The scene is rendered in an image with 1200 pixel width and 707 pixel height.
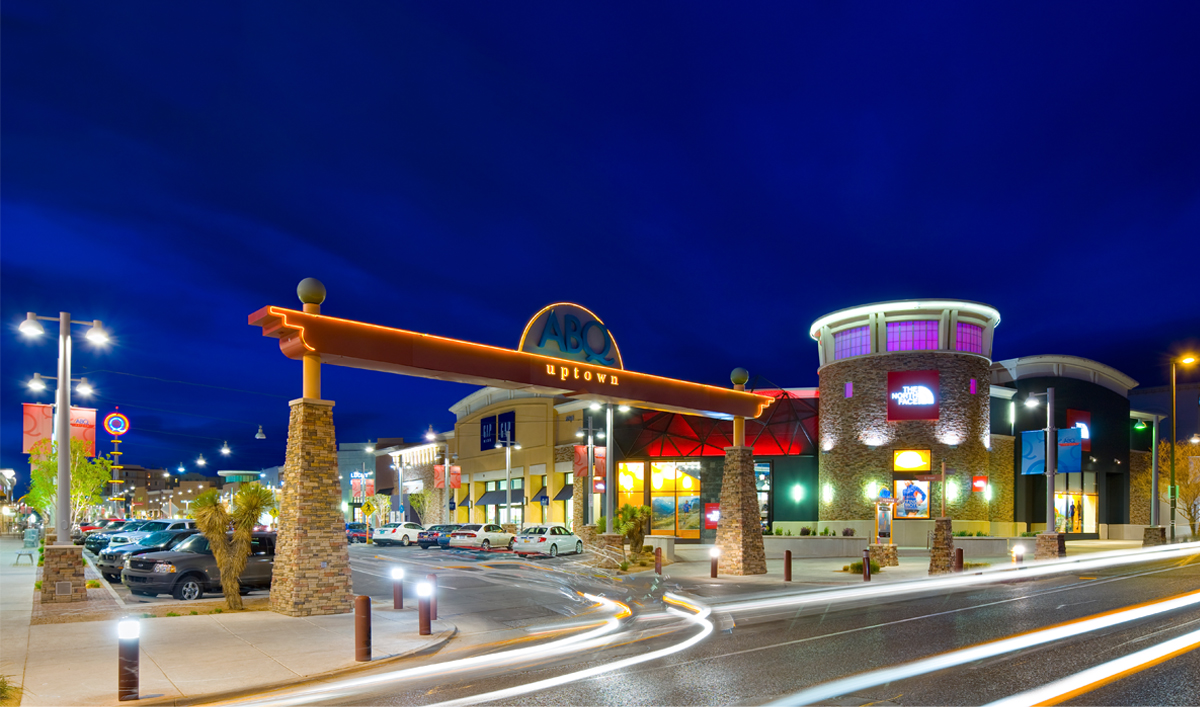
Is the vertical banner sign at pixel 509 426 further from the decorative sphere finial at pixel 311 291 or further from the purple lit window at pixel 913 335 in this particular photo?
the decorative sphere finial at pixel 311 291

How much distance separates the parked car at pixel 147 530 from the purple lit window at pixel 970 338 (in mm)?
38087

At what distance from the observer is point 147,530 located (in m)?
36.5

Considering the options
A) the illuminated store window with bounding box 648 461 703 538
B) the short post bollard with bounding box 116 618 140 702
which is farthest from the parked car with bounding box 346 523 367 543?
the short post bollard with bounding box 116 618 140 702

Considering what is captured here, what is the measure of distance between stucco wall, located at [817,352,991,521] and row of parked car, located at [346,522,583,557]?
1583 cm

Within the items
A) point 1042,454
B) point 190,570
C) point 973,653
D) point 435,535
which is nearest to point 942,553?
point 1042,454

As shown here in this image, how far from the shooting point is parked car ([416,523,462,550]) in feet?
147

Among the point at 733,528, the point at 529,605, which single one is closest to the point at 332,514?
the point at 529,605

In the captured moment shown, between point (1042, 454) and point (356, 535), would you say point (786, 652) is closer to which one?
point (1042, 454)

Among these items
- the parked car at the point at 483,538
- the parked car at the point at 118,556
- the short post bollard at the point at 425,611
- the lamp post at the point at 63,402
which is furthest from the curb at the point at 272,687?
the parked car at the point at 483,538

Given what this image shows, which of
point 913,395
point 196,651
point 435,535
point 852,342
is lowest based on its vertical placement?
point 435,535

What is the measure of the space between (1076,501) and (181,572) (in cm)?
5276

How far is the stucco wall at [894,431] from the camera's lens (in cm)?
4459

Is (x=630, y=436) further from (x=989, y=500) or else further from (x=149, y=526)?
(x=149, y=526)

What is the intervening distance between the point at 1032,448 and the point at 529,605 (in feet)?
106
